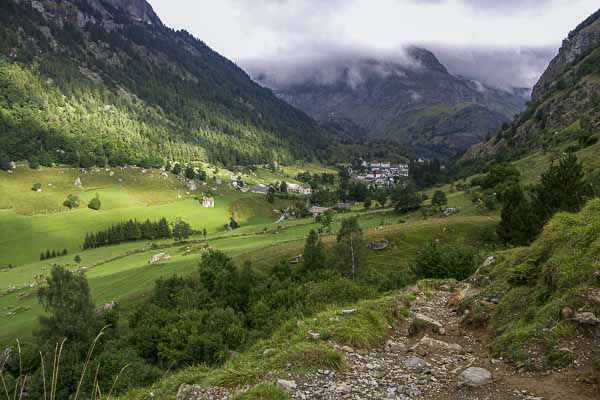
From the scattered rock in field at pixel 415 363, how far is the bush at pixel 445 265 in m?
28.9

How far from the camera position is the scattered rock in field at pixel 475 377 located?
10.6m

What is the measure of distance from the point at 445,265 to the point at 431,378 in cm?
3241

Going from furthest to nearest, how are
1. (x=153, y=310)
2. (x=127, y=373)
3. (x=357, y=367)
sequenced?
(x=153, y=310) → (x=127, y=373) → (x=357, y=367)

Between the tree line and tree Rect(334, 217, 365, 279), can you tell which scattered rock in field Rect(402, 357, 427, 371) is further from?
the tree line

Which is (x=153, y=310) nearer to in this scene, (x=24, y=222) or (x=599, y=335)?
(x=599, y=335)

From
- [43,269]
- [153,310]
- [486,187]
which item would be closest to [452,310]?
[153,310]

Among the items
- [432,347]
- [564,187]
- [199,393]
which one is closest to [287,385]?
[199,393]

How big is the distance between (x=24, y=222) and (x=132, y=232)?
2171 inches

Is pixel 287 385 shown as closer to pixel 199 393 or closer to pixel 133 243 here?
pixel 199 393

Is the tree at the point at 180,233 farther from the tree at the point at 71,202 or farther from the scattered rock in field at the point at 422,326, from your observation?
the scattered rock in field at the point at 422,326

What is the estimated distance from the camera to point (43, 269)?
118 metres

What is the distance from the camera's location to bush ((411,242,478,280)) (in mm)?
40031

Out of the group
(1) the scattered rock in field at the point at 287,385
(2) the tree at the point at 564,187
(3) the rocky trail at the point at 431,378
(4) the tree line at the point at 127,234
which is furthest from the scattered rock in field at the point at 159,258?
(1) the scattered rock in field at the point at 287,385

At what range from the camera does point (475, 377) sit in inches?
427
